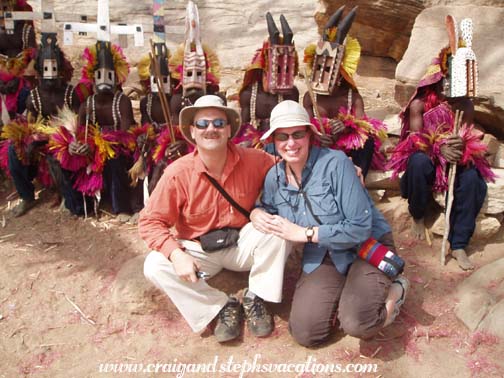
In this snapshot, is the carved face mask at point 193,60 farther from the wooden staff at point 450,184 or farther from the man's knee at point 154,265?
the wooden staff at point 450,184

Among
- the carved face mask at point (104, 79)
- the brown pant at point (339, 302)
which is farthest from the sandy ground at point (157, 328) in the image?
the carved face mask at point (104, 79)

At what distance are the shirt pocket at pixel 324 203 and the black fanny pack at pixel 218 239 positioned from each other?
549 millimetres

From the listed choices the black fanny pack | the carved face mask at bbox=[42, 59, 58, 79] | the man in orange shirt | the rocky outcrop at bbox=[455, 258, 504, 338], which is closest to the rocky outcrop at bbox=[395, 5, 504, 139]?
the rocky outcrop at bbox=[455, 258, 504, 338]

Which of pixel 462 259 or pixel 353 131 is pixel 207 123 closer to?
pixel 353 131

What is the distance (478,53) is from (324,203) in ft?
10.1

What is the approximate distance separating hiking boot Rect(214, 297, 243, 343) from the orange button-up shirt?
1.66 feet

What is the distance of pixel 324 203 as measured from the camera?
283 centimetres

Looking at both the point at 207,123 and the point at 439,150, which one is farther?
the point at 439,150

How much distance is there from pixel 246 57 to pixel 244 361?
6176 mm

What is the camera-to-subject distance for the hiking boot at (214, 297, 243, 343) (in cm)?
298

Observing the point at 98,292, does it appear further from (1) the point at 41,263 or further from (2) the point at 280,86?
(2) the point at 280,86

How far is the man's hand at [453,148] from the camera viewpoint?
3533 mm

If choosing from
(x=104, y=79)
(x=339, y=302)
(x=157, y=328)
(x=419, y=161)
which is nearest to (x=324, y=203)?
(x=339, y=302)

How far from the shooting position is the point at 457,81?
3557 millimetres
